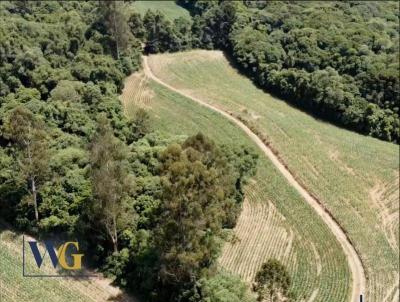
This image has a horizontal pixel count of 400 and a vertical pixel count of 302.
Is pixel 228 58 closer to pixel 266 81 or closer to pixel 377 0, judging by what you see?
pixel 266 81

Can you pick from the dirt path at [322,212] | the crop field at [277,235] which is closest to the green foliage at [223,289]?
the crop field at [277,235]

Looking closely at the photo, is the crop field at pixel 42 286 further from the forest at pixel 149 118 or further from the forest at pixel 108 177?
the forest at pixel 149 118

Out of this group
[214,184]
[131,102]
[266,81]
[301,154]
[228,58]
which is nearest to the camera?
[214,184]

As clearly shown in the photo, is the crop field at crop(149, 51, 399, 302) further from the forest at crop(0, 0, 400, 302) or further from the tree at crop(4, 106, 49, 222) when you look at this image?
the tree at crop(4, 106, 49, 222)

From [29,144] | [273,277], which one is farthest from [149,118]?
[273,277]

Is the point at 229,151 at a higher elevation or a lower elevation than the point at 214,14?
lower

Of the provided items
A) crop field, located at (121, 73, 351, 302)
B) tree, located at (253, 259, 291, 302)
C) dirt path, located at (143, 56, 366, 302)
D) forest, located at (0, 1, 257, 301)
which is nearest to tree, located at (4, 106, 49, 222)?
forest, located at (0, 1, 257, 301)

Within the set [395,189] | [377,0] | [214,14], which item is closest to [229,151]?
[395,189]
